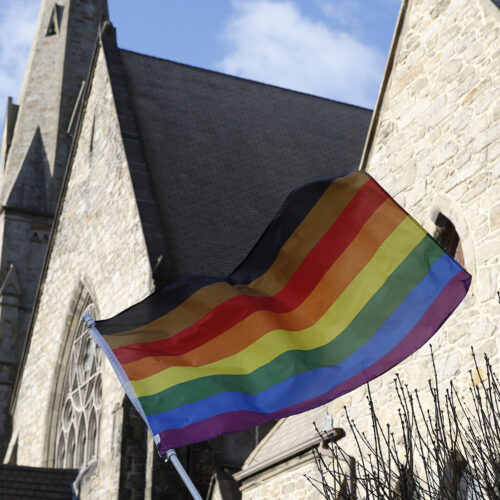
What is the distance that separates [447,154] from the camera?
888 cm

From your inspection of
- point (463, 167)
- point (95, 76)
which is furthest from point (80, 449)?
point (463, 167)

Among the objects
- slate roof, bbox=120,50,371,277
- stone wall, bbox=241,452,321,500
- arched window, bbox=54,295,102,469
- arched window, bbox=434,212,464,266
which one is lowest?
stone wall, bbox=241,452,321,500

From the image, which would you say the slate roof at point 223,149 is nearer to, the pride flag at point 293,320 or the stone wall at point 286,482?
the stone wall at point 286,482

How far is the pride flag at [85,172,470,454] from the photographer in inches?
249

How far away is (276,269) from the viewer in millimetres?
7367

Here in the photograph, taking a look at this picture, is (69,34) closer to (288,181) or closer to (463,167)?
(288,181)

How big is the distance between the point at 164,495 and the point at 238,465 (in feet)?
4.71

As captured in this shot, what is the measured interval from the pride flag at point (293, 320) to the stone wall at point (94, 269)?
319 inches

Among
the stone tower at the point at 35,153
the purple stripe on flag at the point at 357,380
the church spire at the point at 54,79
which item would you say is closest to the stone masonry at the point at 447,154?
the purple stripe on flag at the point at 357,380

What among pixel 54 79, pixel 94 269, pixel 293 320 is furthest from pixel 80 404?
pixel 54 79

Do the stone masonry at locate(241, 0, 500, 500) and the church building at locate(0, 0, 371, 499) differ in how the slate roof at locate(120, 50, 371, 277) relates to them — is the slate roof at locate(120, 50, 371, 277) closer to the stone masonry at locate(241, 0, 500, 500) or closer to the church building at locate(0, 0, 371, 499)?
the church building at locate(0, 0, 371, 499)

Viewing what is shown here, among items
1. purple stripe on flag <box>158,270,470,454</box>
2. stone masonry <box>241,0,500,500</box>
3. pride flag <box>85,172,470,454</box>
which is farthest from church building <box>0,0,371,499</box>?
purple stripe on flag <box>158,270,470,454</box>

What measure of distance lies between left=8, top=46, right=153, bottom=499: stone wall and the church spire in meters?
8.70

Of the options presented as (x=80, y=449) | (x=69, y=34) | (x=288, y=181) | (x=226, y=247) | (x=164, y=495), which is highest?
(x=69, y=34)
